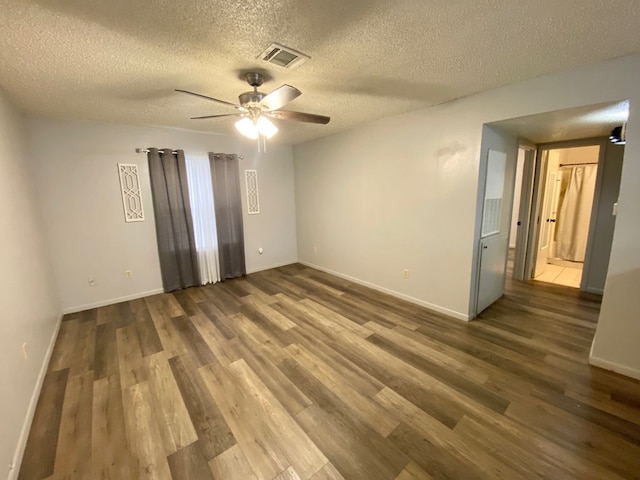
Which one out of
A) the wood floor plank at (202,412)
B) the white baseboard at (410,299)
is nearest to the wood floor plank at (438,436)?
the wood floor plank at (202,412)

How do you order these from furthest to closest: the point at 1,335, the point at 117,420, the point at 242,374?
the point at 242,374, the point at 117,420, the point at 1,335

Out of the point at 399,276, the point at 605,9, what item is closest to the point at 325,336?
the point at 399,276

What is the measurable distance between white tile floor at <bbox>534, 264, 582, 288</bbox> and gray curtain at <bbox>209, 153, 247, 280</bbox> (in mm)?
5161

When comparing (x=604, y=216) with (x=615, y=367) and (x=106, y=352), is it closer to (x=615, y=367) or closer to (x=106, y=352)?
(x=615, y=367)

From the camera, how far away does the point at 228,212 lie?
15.0 ft

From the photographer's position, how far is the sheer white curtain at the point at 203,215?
4.20 m

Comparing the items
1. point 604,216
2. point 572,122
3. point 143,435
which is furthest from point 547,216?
point 143,435

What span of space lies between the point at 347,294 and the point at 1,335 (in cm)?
331

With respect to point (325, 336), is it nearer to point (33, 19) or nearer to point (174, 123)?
point (33, 19)

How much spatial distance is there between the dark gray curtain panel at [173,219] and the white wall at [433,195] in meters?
2.16

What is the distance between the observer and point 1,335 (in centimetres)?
163

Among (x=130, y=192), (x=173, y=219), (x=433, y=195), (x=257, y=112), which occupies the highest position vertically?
(x=257, y=112)

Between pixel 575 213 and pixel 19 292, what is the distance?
8.00 meters

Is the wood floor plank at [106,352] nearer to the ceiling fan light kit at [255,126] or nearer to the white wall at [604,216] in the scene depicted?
the ceiling fan light kit at [255,126]
